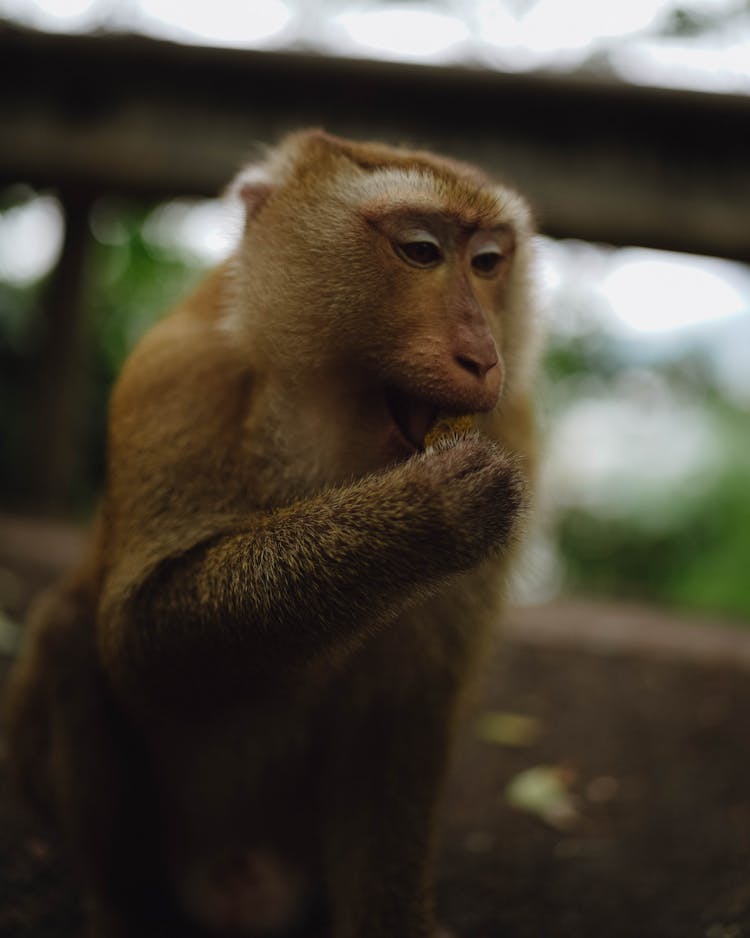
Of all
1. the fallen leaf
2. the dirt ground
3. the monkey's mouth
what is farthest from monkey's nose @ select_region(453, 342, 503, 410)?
the fallen leaf

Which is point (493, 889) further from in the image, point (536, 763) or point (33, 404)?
point (33, 404)

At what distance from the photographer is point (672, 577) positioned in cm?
996

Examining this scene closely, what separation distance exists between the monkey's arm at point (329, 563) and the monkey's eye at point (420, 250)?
0.48 metres

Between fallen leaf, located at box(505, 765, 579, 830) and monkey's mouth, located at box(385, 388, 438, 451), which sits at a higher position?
monkey's mouth, located at box(385, 388, 438, 451)

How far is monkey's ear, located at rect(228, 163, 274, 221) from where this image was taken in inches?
112

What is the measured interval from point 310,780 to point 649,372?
8082 millimetres

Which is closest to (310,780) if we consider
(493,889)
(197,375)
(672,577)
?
(493,889)

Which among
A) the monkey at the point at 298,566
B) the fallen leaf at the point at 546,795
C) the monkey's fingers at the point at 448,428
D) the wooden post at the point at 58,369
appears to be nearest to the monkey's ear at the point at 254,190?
the monkey at the point at 298,566

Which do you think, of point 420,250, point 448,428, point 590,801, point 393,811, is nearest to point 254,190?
point 420,250

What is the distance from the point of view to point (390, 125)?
20.7ft

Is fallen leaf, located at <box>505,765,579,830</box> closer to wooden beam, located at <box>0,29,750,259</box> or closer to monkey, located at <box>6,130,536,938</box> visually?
monkey, located at <box>6,130,536,938</box>

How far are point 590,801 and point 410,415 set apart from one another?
7.11ft

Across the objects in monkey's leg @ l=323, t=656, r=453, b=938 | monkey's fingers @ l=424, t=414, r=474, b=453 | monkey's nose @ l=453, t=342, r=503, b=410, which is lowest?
monkey's leg @ l=323, t=656, r=453, b=938

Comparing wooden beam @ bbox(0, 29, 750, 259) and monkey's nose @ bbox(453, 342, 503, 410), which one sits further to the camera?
wooden beam @ bbox(0, 29, 750, 259)
